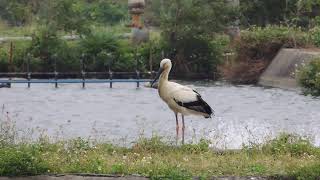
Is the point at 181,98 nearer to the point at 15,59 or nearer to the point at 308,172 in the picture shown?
the point at 308,172

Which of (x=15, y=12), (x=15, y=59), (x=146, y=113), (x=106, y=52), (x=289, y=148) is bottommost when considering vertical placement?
(x=15, y=59)

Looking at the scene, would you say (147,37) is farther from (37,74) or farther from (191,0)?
(37,74)

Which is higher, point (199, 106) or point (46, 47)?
point (199, 106)

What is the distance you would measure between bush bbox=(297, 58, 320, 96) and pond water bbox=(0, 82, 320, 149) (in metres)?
0.47

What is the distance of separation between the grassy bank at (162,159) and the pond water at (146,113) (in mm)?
2430

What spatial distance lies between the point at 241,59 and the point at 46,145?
3102 cm

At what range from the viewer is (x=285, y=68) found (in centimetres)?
4144

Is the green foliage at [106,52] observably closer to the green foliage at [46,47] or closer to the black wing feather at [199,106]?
the green foliage at [46,47]

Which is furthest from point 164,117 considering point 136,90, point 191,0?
point 191,0

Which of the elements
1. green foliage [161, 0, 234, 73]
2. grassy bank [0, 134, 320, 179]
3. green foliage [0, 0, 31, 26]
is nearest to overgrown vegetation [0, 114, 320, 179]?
grassy bank [0, 134, 320, 179]

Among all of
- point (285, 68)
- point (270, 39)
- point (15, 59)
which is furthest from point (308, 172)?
point (15, 59)

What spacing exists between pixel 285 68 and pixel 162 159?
2926cm

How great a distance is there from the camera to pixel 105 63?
47.8 metres

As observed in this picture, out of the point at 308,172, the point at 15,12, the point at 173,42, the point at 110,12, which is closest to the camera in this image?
the point at 308,172
